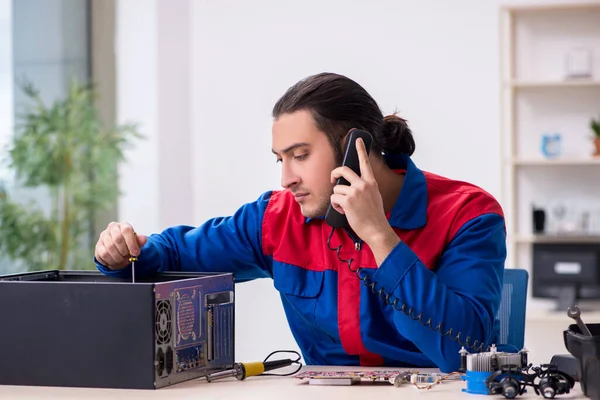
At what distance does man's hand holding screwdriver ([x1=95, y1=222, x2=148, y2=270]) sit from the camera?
173 centimetres

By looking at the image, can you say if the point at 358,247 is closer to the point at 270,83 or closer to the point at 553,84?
the point at 553,84

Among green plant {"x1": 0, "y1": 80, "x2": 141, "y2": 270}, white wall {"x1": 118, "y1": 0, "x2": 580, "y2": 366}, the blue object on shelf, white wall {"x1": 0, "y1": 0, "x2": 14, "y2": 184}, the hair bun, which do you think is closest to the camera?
the hair bun

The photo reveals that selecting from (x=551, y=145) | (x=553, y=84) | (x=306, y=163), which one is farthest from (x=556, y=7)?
(x=306, y=163)

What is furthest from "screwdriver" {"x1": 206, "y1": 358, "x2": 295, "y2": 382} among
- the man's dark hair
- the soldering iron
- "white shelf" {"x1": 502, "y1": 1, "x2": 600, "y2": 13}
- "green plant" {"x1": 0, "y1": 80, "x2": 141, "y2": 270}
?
"white shelf" {"x1": 502, "y1": 1, "x2": 600, "y2": 13}

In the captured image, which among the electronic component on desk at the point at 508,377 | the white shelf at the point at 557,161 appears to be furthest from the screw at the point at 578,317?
the white shelf at the point at 557,161

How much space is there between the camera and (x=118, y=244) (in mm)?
1734

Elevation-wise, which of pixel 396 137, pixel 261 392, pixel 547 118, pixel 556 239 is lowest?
pixel 261 392

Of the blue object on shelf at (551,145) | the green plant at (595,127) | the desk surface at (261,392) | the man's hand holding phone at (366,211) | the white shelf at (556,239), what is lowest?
the desk surface at (261,392)

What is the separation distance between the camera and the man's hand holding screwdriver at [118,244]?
1733 millimetres

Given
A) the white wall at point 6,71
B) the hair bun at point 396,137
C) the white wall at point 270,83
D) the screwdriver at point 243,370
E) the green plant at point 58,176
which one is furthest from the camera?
the white wall at point 270,83

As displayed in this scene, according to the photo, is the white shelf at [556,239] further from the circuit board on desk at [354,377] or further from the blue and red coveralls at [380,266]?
the circuit board on desk at [354,377]

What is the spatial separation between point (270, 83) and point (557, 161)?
5.32ft

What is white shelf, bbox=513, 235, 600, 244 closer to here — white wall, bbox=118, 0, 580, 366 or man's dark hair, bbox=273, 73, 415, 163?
white wall, bbox=118, 0, 580, 366

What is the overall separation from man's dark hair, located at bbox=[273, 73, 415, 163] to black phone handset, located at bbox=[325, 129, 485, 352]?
7cm
